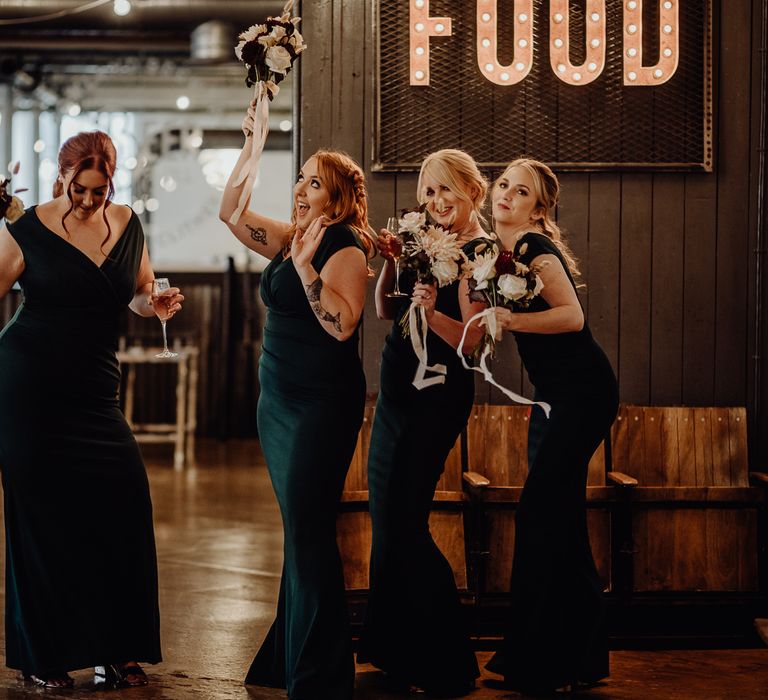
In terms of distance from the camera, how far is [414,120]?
4.45 metres

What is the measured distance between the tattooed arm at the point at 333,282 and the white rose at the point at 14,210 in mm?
898

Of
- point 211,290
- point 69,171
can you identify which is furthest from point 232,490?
point 69,171

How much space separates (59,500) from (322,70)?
211 cm

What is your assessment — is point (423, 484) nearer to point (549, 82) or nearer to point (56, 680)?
point (56, 680)

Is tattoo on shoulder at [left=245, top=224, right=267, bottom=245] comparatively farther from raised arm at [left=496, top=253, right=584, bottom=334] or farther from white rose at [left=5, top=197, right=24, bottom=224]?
raised arm at [left=496, top=253, right=584, bottom=334]

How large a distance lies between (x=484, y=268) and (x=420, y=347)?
0.32 meters

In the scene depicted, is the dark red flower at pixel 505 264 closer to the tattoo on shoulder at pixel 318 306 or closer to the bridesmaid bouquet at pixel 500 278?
the bridesmaid bouquet at pixel 500 278

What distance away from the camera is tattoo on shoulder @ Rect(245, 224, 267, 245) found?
11.0ft

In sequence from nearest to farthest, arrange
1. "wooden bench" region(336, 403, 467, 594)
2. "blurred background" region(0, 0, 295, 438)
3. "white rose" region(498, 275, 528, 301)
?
"white rose" region(498, 275, 528, 301) < "wooden bench" region(336, 403, 467, 594) < "blurred background" region(0, 0, 295, 438)

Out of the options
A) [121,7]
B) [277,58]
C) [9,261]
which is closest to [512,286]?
[277,58]

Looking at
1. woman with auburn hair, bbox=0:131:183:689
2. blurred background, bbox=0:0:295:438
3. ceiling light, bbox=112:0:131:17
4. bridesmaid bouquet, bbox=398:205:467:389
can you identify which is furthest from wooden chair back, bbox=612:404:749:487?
blurred background, bbox=0:0:295:438

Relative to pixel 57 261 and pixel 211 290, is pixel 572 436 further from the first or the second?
pixel 211 290

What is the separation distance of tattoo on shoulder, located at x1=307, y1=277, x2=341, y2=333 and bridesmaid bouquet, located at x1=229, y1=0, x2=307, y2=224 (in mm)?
428

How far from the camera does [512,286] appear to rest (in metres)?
3.18
